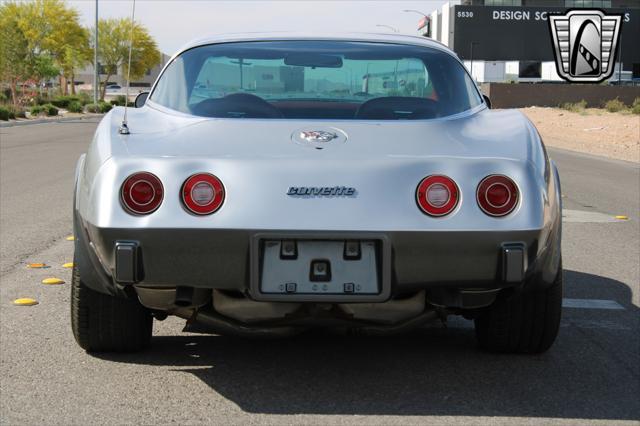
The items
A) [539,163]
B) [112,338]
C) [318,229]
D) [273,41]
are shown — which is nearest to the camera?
[318,229]

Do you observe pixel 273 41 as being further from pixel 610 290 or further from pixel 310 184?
pixel 610 290

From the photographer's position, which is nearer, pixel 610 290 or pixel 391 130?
pixel 391 130

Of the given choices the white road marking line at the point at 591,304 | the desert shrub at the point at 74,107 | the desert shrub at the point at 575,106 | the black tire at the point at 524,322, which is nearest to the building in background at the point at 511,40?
the desert shrub at the point at 575,106

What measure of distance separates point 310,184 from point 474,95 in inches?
53.4

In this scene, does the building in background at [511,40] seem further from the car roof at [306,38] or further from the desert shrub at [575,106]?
the car roof at [306,38]

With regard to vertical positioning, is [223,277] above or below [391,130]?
below

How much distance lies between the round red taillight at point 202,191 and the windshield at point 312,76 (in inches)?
35.7

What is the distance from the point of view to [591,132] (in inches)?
1558

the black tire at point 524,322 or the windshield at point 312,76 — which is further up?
the windshield at point 312,76

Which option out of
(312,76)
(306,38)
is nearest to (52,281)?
(312,76)

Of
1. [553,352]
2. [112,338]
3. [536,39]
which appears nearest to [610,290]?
[553,352]

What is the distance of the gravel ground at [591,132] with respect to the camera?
2948cm

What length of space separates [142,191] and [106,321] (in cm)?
97

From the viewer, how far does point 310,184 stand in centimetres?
405
